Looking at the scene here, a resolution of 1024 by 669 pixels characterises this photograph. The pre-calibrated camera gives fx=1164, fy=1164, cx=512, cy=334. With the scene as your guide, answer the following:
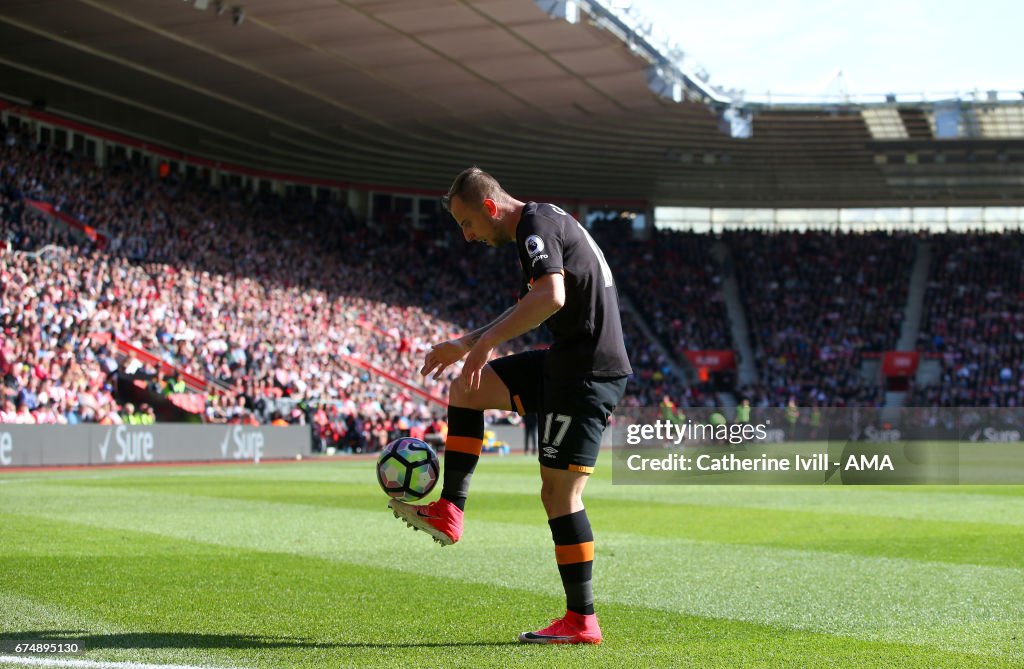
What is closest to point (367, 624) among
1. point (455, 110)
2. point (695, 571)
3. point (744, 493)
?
point (695, 571)

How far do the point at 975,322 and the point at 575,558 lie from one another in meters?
49.8

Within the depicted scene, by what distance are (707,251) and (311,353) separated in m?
27.0

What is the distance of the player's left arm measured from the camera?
5.11 m

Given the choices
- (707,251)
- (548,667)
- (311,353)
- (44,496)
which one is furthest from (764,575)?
(707,251)

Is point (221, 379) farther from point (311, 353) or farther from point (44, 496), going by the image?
point (44, 496)

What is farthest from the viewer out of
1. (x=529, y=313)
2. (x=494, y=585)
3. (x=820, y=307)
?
(x=820, y=307)

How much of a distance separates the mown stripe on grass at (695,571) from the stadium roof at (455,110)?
20323 mm

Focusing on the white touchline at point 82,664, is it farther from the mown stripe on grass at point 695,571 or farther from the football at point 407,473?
the mown stripe on grass at point 695,571

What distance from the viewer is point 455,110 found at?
136 ft

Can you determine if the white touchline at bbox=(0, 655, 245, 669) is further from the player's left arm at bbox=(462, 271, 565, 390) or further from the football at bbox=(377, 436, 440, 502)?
the player's left arm at bbox=(462, 271, 565, 390)

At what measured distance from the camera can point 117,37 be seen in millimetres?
32281

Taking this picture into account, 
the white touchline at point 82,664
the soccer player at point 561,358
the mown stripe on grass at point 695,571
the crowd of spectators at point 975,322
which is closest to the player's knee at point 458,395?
the soccer player at point 561,358

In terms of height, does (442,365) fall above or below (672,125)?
below

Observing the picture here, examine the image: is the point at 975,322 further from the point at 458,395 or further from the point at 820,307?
the point at 458,395
